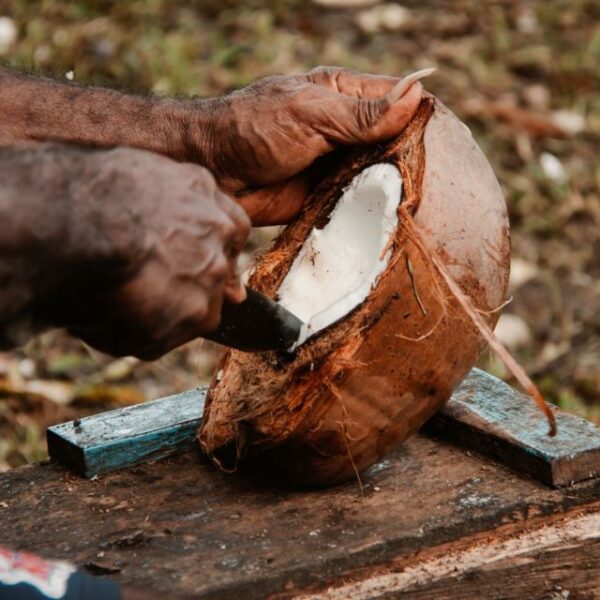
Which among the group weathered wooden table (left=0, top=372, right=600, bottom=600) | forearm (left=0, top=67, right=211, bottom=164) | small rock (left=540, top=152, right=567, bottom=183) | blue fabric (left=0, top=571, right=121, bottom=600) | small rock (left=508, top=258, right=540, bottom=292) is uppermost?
forearm (left=0, top=67, right=211, bottom=164)

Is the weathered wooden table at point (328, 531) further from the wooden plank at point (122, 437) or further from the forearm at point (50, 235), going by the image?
the forearm at point (50, 235)

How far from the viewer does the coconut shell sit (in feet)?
5.44

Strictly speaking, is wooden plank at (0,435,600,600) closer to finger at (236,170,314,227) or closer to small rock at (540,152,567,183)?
finger at (236,170,314,227)

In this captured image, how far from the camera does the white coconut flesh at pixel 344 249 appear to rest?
1.77m

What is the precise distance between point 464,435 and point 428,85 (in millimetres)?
2329

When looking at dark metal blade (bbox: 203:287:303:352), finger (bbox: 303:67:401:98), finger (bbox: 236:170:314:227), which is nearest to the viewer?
dark metal blade (bbox: 203:287:303:352)

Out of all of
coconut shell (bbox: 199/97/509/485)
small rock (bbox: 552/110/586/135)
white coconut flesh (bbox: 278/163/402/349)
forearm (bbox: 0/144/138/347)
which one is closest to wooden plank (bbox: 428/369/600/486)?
coconut shell (bbox: 199/97/509/485)

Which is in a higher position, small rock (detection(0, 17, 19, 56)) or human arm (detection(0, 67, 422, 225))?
human arm (detection(0, 67, 422, 225))

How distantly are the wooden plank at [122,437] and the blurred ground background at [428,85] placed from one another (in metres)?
0.71

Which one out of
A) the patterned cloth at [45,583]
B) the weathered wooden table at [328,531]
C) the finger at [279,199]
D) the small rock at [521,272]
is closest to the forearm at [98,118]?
the finger at [279,199]

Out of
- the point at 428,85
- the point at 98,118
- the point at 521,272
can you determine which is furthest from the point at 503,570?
the point at 428,85

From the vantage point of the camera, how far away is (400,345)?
1.67 m

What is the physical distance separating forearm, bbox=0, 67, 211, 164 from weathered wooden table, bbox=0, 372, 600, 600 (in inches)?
22.9

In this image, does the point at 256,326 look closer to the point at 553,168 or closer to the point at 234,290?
the point at 234,290
